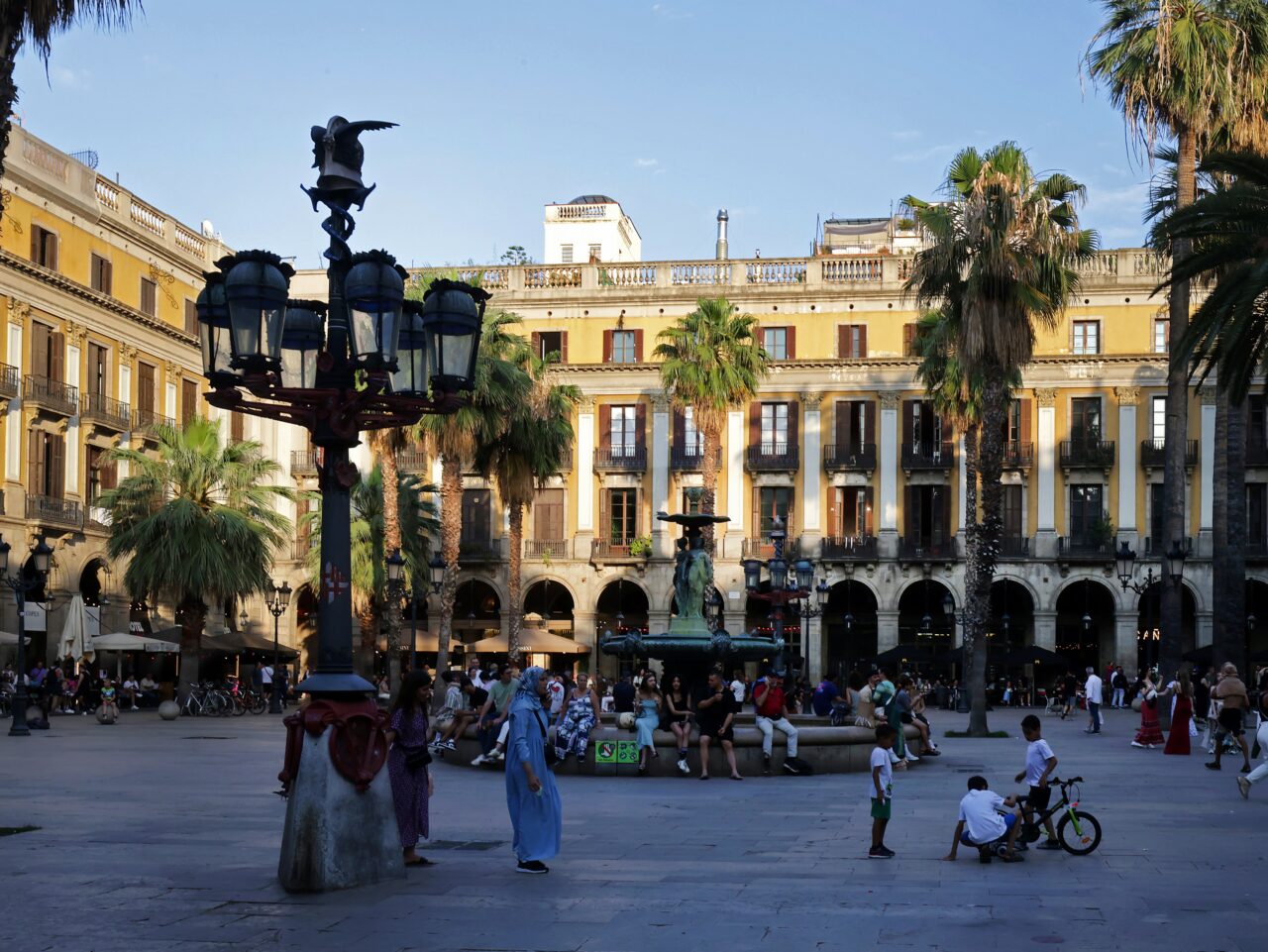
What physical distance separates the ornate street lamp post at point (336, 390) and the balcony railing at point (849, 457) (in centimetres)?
4764

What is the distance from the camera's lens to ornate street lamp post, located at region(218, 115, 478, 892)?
10.9 m

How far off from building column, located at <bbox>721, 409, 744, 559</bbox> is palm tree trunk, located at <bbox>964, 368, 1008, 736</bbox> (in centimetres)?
2441

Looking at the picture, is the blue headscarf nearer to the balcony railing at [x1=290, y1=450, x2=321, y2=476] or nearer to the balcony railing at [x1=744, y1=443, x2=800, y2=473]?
the balcony railing at [x1=744, y1=443, x2=800, y2=473]

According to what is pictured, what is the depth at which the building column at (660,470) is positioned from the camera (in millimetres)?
59531

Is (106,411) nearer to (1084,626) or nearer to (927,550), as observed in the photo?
(927,550)

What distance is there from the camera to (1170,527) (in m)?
33.4

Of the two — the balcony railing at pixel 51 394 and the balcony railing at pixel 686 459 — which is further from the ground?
the balcony railing at pixel 51 394

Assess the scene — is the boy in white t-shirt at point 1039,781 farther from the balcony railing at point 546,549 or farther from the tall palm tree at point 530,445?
the balcony railing at point 546,549

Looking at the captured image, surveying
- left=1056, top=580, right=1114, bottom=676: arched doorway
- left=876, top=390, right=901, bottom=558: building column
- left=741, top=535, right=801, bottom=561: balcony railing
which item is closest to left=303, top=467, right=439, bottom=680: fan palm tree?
left=741, top=535, right=801, bottom=561: balcony railing

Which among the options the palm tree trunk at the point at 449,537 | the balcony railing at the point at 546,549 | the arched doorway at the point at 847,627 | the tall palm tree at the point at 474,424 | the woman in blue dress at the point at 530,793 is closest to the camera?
the woman in blue dress at the point at 530,793

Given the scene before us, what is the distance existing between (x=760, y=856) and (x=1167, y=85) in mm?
25381

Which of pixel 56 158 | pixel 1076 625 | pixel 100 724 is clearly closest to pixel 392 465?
pixel 100 724

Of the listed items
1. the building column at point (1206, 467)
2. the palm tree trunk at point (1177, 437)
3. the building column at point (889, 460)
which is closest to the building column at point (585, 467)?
the building column at point (889, 460)

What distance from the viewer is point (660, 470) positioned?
196 feet
